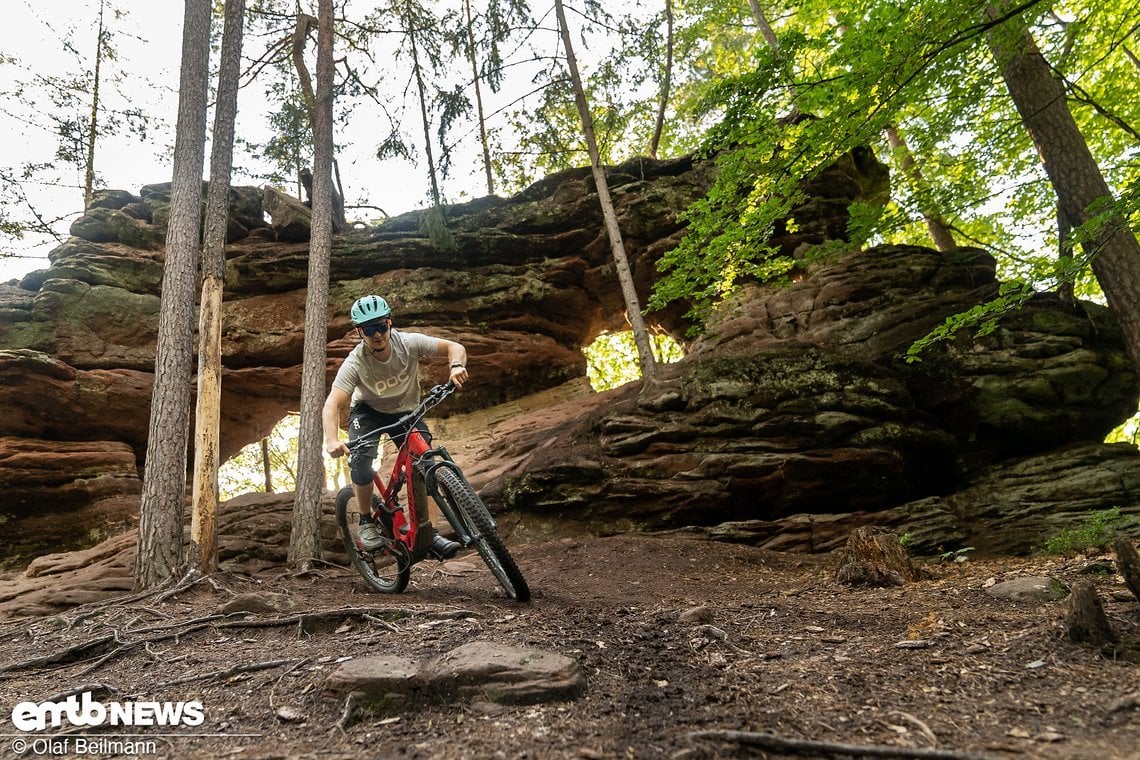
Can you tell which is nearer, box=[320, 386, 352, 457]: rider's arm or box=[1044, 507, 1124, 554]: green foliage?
box=[320, 386, 352, 457]: rider's arm

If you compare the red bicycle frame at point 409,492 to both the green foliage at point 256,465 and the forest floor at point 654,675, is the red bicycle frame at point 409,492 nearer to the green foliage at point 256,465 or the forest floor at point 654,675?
the forest floor at point 654,675

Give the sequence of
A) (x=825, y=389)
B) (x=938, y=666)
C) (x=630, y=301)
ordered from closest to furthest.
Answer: (x=938, y=666)
(x=825, y=389)
(x=630, y=301)

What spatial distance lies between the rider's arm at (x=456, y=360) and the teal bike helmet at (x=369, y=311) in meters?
0.52

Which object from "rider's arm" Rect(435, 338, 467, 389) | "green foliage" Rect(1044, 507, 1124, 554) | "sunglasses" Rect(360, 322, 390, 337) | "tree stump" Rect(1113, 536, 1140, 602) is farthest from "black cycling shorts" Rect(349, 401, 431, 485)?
"green foliage" Rect(1044, 507, 1124, 554)

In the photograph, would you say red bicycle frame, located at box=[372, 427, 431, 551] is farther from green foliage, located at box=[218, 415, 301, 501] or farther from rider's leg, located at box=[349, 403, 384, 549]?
green foliage, located at box=[218, 415, 301, 501]

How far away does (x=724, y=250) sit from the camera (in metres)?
7.20

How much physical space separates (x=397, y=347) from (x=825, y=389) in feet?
20.9

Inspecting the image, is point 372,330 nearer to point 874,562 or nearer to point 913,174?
point 874,562

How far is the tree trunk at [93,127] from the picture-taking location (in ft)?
45.2

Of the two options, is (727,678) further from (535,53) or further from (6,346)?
(6,346)

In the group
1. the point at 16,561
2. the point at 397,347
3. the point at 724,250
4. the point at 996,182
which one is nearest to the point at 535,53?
the point at 724,250

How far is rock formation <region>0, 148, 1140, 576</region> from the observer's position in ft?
25.2

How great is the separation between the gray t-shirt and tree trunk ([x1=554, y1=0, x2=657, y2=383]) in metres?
5.61

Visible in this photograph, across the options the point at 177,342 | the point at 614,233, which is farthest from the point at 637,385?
the point at 177,342
